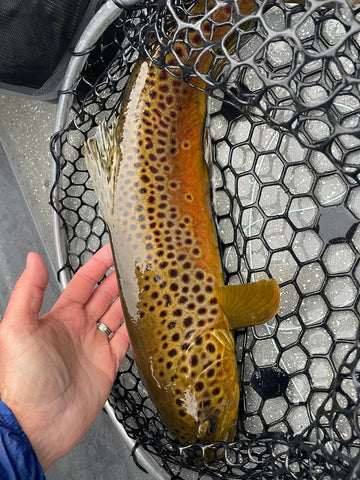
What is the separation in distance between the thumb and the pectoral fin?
54 cm

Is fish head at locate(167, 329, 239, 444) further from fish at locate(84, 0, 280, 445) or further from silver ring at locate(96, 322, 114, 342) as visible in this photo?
silver ring at locate(96, 322, 114, 342)

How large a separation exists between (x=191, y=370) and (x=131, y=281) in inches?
12.9

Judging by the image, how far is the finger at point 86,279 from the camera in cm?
164

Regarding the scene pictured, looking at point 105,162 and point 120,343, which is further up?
point 105,162

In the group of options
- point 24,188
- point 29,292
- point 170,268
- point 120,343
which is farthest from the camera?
point 24,188

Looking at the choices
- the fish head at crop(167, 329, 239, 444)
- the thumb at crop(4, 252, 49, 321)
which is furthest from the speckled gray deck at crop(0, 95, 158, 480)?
the fish head at crop(167, 329, 239, 444)

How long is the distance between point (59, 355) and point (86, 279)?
31 centimetres

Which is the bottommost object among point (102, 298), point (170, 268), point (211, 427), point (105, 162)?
point (211, 427)

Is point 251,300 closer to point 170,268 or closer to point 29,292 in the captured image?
point 170,268

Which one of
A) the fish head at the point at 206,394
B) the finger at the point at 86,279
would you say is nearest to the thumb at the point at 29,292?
the finger at the point at 86,279

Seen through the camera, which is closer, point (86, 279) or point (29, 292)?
point (29, 292)

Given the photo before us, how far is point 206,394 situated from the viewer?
4.63ft

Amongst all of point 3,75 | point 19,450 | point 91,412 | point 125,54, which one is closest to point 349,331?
point 91,412

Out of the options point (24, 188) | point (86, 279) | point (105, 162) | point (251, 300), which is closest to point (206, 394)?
point (251, 300)
